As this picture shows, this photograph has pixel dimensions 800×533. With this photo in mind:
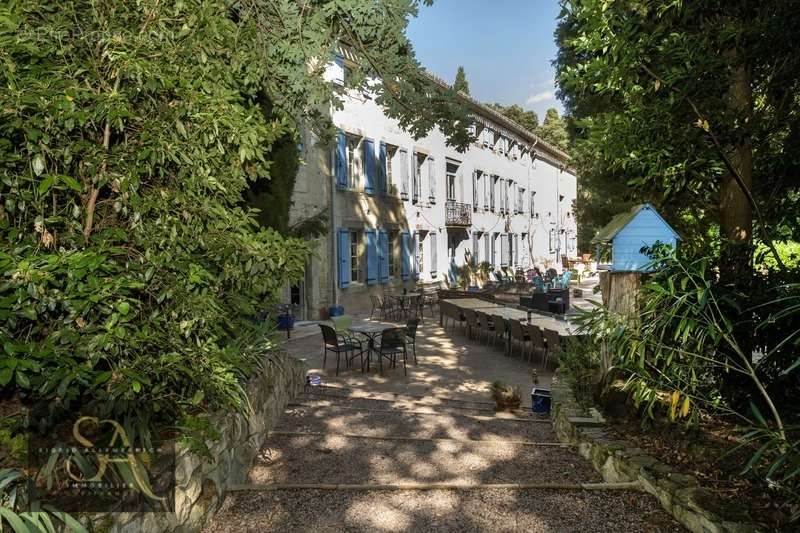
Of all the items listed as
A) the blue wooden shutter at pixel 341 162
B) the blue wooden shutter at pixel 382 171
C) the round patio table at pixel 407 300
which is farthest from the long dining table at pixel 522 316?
the blue wooden shutter at pixel 382 171

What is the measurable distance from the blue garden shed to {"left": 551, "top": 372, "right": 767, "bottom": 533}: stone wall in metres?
1.40

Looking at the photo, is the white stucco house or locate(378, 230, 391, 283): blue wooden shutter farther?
locate(378, 230, 391, 283): blue wooden shutter

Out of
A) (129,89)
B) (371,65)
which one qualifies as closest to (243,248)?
(129,89)

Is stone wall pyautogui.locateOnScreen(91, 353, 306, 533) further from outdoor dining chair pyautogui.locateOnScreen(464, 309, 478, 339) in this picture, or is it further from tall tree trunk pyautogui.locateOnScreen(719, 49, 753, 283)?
outdoor dining chair pyautogui.locateOnScreen(464, 309, 478, 339)

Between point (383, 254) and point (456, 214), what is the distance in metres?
5.64

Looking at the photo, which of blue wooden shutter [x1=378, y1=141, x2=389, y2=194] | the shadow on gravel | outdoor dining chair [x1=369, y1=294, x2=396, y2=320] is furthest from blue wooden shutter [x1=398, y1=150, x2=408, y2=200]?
the shadow on gravel

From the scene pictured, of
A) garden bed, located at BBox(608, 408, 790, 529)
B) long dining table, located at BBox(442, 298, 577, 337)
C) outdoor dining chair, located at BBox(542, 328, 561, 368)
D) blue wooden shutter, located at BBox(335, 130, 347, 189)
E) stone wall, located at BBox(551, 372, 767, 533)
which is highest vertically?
blue wooden shutter, located at BBox(335, 130, 347, 189)

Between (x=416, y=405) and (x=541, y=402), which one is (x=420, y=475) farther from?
(x=541, y=402)

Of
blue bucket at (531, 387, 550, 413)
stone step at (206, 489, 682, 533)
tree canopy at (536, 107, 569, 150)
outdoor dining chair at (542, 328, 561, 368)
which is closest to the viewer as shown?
stone step at (206, 489, 682, 533)

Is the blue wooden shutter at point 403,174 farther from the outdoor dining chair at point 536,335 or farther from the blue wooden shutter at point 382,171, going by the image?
the outdoor dining chair at point 536,335

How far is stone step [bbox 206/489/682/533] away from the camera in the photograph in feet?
10.6

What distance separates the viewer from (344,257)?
1470 cm

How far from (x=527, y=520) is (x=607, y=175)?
26.7ft

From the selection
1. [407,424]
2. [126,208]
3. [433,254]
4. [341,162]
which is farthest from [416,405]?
[433,254]
